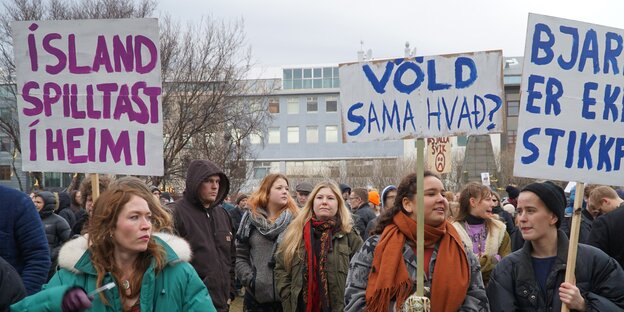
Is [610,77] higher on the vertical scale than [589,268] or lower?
higher

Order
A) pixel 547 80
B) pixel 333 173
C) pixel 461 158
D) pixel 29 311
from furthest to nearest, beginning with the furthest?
1. pixel 333 173
2. pixel 461 158
3. pixel 547 80
4. pixel 29 311

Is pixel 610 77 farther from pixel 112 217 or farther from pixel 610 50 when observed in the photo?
pixel 112 217

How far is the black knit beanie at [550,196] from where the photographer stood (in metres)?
5.01

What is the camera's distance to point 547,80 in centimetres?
521

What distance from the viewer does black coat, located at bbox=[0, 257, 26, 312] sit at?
3.70 m

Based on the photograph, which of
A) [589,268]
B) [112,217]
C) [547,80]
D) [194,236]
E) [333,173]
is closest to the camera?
[112,217]

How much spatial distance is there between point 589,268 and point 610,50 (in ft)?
4.81

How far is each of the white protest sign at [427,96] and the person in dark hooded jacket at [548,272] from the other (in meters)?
0.62

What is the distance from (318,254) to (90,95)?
8.43 feet

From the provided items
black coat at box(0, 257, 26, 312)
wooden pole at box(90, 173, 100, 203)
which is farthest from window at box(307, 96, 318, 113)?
black coat at box(0, 257, 26, 312)

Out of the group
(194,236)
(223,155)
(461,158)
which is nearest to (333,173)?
(461,158)

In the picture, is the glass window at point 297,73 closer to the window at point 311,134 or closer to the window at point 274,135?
the window at point 311,134

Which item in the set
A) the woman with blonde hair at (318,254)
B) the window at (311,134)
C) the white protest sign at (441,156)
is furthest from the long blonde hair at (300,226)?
the window at (311,134)

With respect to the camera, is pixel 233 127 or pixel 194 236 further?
pixel 233 127
